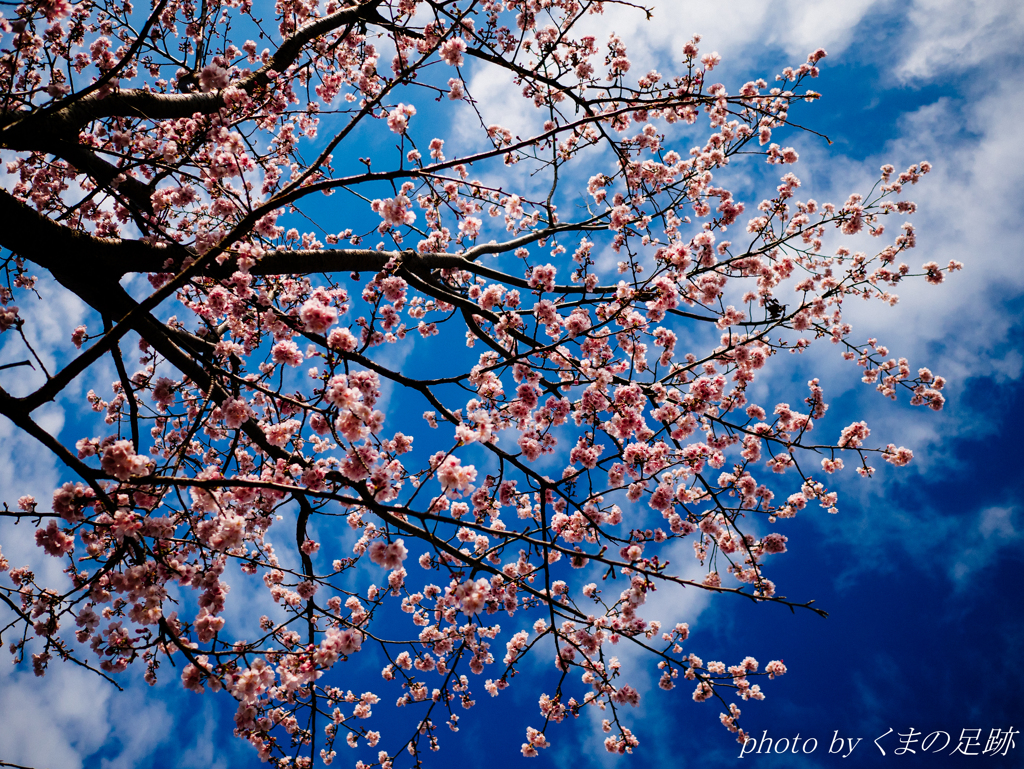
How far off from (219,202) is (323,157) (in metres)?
1.96

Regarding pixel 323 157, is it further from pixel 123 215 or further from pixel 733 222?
pixel 733 222

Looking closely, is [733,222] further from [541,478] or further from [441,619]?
[441,619]

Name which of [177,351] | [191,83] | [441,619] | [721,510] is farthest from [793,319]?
[191,83]

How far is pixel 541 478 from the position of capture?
5.01m

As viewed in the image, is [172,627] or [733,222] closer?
[172,627]

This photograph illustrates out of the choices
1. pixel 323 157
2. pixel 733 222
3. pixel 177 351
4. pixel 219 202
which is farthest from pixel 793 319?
pixel 177 351

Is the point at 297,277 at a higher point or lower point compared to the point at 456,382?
higher

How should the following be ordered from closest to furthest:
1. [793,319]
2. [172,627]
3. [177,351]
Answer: [172,627], [177,351], [793,319]

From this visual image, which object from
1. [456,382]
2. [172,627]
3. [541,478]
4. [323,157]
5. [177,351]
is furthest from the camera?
[177,351]

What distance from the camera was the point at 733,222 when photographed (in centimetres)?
724

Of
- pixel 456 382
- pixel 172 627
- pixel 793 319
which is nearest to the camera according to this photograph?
pixel 172 627

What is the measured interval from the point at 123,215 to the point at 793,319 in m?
8.93

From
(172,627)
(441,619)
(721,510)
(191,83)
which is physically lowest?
(172,627)

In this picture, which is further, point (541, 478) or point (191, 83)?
point (191, 83)
